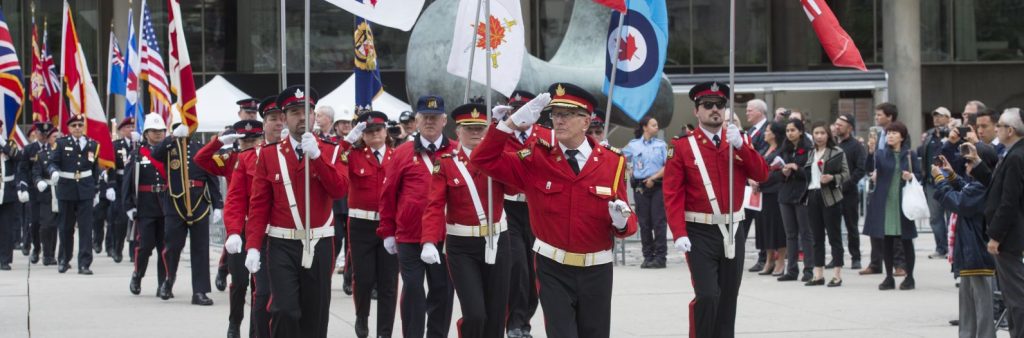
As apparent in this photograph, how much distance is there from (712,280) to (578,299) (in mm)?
1621

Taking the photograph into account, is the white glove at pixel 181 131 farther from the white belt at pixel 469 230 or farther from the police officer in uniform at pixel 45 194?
the police officer in uniform at pixel 45 194

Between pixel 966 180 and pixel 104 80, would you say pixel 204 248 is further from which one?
pixel 104 80

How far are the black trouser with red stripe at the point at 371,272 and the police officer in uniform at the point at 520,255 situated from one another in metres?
0.88

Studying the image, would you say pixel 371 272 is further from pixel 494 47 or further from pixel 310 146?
pixel 310 146

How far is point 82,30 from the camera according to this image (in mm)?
36969

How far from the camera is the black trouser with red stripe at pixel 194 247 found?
12.4 m

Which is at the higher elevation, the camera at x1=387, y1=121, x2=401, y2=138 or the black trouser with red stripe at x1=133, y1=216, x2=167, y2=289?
the camera at x1=387, y1=121, x2=401, y2=138

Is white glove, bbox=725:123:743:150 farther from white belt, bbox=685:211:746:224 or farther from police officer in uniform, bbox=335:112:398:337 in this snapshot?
police officer in uniform, bbox=335:112:398:337

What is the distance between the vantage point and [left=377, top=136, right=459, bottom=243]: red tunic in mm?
8914

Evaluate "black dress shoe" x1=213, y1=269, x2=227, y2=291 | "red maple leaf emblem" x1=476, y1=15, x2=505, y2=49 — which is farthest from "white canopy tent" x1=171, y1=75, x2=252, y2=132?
"red maple leaf emblem" x1=476, y1=15, x2=505, y2=49

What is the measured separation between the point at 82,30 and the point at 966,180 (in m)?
31.3

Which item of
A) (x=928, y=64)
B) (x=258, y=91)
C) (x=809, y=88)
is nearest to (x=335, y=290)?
(x=809, y=88)

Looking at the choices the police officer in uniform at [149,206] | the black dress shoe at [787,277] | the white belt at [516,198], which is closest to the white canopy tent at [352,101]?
the police officer in uniform at [149,206]

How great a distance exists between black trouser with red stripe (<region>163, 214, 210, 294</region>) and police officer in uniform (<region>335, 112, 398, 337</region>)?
2647mm
